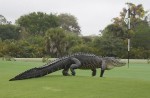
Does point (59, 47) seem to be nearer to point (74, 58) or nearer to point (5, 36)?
point (5, 36)

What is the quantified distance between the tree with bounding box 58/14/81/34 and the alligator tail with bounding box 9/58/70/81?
301 feet

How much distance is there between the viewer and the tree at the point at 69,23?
107m

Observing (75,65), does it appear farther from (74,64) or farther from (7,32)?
(7,32)

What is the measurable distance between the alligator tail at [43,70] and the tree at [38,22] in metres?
64.8

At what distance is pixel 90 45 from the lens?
54906 millimetres

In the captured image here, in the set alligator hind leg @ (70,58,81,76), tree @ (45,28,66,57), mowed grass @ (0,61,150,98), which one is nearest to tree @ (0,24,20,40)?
tree @ (45,28,66,57)

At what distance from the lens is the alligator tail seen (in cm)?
1341

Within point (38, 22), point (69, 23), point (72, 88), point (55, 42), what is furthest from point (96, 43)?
point (69, 23)

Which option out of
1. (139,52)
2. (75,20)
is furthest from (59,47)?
(75,20)

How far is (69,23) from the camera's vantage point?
107m

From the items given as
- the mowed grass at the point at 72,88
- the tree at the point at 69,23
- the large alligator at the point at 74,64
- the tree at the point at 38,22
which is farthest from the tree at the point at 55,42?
the tree at the point at 69,23

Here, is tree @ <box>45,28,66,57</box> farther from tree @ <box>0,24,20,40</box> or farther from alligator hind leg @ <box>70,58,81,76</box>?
alligator hind leg @ <box>70,58,81,76</box>

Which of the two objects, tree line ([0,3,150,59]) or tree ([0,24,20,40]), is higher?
tree ([0,24,20,40])

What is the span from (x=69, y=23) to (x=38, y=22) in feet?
90.7
